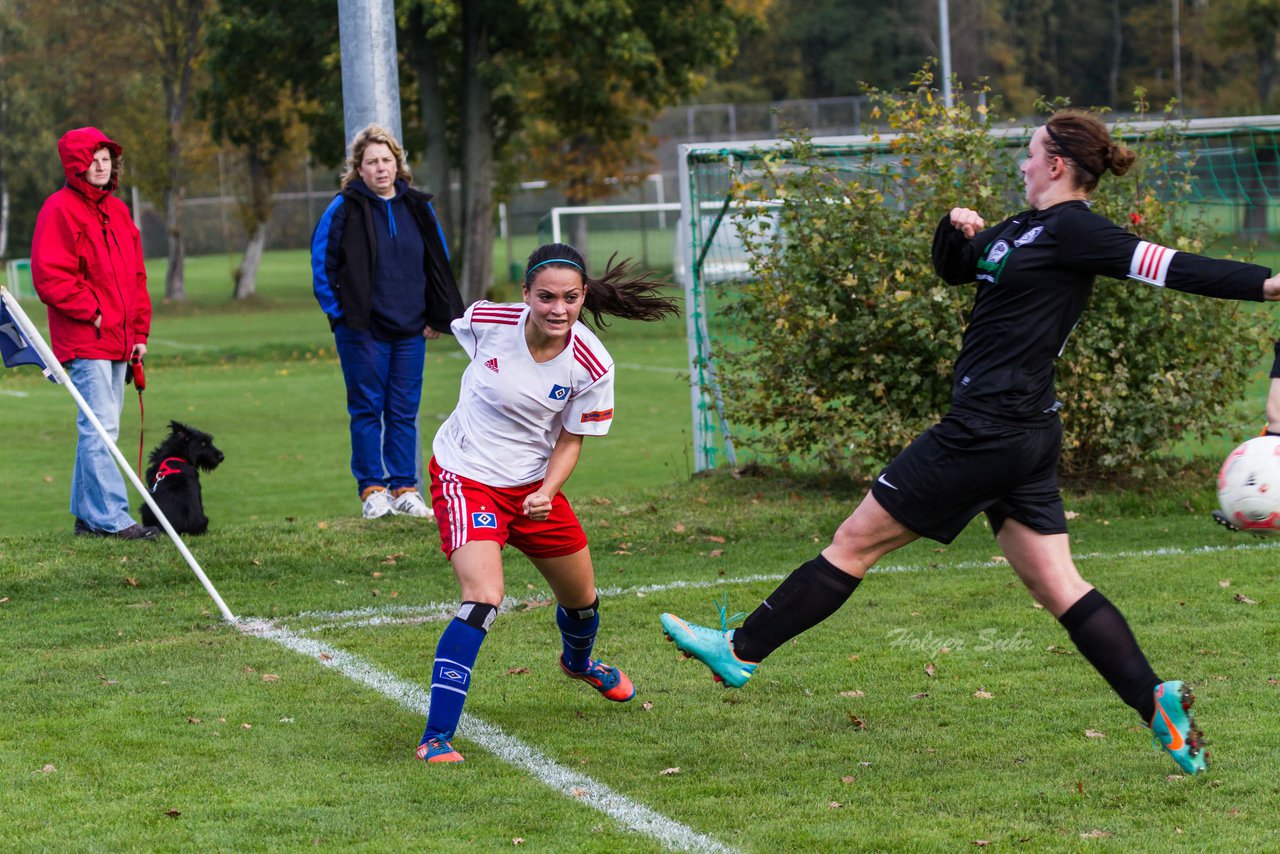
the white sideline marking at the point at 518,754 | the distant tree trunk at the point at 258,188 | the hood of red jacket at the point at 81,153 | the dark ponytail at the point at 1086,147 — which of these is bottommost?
the white sideline marking at the point at 518,754

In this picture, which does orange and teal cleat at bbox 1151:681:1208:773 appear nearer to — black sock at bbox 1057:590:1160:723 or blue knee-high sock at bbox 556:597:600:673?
black sock at bbox 1057:590:1160:723

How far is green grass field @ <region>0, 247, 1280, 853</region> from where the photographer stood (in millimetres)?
4516

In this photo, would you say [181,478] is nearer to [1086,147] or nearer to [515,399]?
[515,399]

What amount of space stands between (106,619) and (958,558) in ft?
14.5

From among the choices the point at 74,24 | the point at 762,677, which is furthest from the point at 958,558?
the point at 74,24

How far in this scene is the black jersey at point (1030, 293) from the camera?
465 centimetres

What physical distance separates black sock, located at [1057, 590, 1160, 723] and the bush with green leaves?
4714mm

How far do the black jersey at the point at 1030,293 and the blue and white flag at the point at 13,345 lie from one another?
5.04 meters

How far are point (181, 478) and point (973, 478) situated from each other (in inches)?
224

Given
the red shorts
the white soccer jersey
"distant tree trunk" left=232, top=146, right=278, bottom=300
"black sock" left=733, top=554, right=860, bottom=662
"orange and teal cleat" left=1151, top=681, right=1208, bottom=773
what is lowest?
"orange and teal cleat" left=1151, top=681, right=1208, bottom=773

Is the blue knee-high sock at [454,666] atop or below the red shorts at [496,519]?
below

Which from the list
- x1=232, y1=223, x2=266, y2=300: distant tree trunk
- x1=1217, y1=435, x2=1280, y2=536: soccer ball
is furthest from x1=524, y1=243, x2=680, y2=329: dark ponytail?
x1=232, y1=223, x2=266, y2=300: distant tree trunk

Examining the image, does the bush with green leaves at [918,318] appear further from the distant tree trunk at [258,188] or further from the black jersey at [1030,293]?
the distant tree trunk at [258,188]

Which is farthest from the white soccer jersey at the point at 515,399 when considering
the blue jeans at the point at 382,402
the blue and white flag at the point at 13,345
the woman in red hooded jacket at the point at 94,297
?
the woman in red hooded jacket at the point at 94,297
